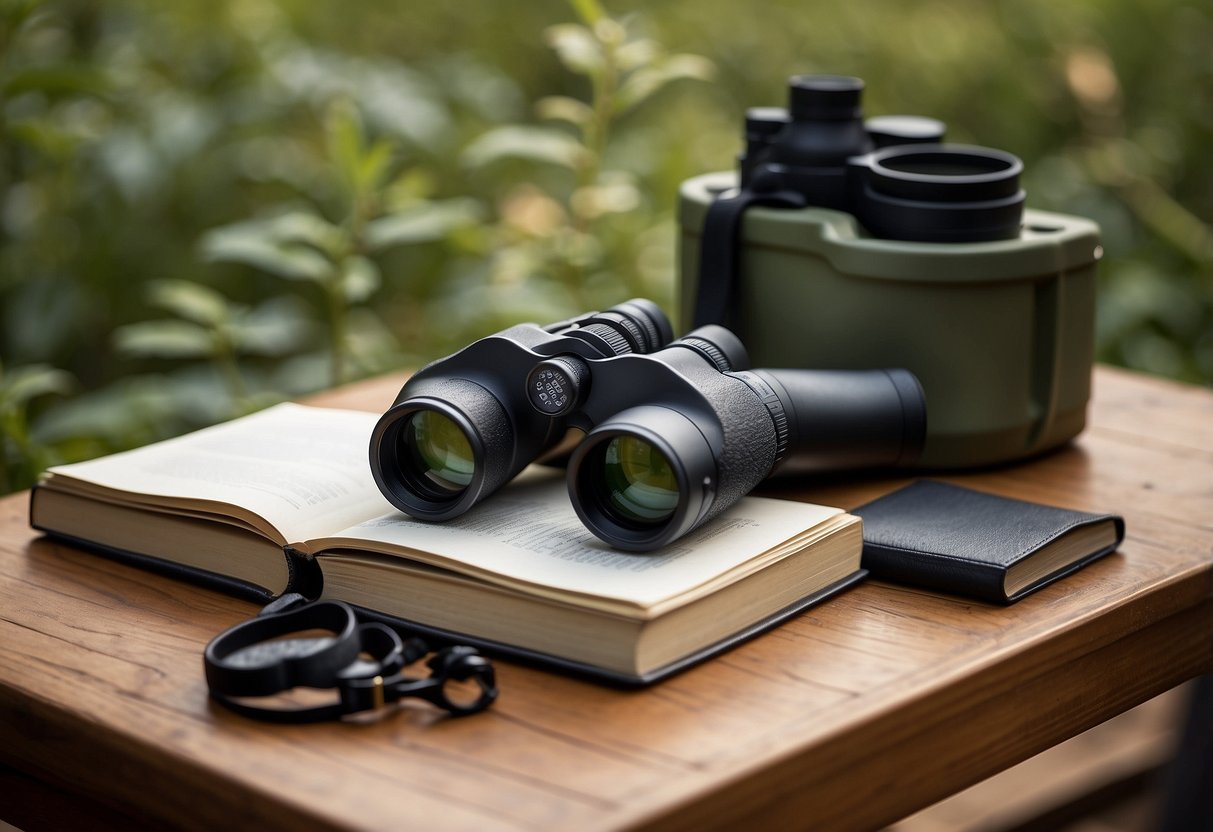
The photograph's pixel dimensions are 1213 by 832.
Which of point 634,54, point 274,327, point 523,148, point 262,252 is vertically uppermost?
point 634,54

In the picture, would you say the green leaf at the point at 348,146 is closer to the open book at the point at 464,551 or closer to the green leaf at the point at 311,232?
the green leaf at the point at 311,232

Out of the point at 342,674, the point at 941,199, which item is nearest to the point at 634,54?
the point at 941,199

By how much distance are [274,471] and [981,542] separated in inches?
19.7

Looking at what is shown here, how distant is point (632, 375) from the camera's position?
2.74 ft

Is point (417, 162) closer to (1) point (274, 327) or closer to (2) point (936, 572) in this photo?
(1) point (274, 327)

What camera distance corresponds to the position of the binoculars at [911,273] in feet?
3.46

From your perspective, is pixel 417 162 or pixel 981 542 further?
pixel 417 162

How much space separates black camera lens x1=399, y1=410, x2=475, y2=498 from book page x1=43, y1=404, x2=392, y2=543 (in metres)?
0.04

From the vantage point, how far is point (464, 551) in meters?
0.79

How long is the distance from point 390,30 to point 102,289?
1.08 metres

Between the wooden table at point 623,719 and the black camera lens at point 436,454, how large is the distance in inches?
5.8

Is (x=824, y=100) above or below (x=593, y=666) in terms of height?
above

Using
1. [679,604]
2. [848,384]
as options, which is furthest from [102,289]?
[679,604]

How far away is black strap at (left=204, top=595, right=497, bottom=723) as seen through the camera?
2.33ft
